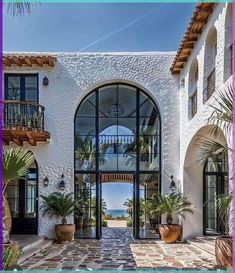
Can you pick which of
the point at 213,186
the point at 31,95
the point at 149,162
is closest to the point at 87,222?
the point at 149,162

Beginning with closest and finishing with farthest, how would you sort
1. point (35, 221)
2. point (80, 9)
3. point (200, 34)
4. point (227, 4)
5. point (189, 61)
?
1. point (80, 9)
2. point (227, 4)
3. point (200, 34)
4. point (189, 61)
5. point (35, 221)

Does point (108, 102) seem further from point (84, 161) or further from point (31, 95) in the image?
point (31, 95)

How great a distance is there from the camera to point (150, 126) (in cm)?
1605

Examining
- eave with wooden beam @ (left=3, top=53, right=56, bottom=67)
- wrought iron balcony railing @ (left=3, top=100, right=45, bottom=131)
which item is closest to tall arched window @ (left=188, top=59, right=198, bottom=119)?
eave with wooden beam @ (left=3, top=53, right=56, bottom=67)

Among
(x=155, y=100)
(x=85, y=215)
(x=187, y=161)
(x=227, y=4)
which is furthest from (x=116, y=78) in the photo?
(x=227, y=4)

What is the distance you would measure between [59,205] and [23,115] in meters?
3.62

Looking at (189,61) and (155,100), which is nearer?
(189,61)

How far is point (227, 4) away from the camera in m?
9.19

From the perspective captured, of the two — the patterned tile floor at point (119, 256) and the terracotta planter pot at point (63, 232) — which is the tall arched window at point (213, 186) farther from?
the terracotta planter pot at point (63, 232)

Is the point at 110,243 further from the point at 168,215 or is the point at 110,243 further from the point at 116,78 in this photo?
the point at 116,78

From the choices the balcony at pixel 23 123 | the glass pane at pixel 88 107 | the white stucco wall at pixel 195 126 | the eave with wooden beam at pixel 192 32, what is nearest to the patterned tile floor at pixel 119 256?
the white stucco wall at pixel 195 126

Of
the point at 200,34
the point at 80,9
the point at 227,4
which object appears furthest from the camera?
the point at 200,34

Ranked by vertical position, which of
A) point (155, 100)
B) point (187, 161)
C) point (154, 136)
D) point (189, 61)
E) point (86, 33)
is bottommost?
point (187, 161)

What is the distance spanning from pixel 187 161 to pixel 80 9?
7.89 m
